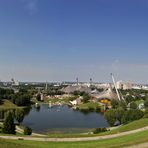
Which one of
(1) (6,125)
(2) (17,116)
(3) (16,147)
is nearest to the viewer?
(3) (16,147)

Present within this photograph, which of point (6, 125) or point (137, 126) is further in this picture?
point (6, 125)

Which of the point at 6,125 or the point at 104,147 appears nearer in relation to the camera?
the point at 104,147

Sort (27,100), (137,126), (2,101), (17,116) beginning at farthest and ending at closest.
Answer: (27,100) < (2,101) < (17,116) < (137,126)

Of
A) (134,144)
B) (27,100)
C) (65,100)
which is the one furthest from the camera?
(65,100)

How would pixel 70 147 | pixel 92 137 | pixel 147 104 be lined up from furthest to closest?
pixel 147 104, pixel 92 137, pixel 70 147

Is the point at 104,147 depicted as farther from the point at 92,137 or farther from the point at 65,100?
the point at 65,100

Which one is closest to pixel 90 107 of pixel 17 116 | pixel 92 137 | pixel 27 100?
pixel 27 100

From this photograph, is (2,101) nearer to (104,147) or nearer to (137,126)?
(137,126)

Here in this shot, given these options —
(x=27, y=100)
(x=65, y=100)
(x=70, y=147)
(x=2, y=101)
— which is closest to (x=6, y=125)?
(x=70, y=147)

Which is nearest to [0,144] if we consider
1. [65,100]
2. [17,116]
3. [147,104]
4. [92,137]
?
[92,137]
